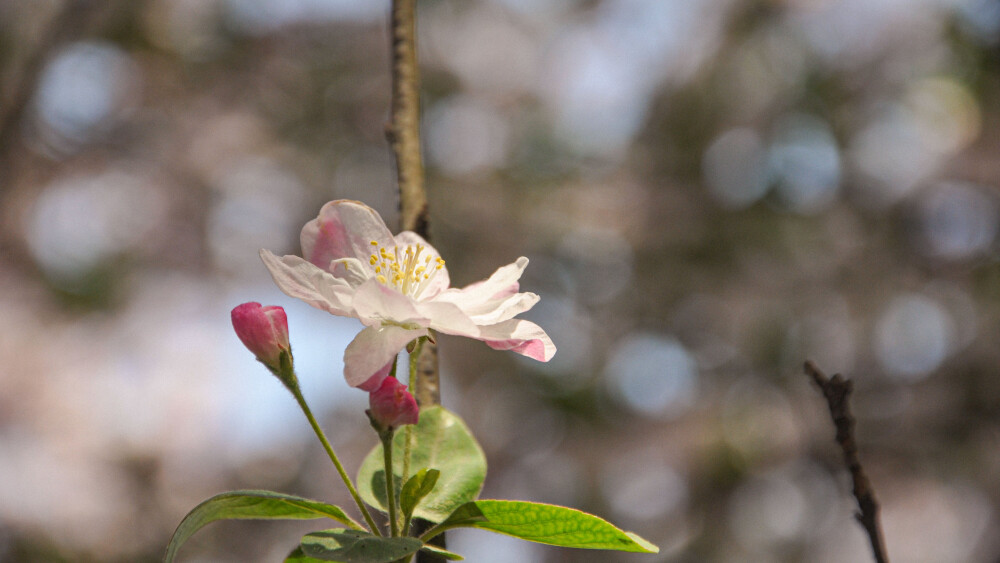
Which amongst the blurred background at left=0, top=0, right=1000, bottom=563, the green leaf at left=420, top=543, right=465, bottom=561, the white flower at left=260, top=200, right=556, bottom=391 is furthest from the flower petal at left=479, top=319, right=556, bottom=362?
the blurred background at left=0, top=0, right=1000, bottom=563

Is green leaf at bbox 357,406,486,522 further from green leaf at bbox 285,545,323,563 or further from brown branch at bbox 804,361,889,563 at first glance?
brown branch at bbox 804,361,889,563

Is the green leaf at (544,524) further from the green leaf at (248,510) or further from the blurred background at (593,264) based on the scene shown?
the blurred background at (593,264)

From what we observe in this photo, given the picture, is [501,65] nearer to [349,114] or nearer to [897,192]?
[349,114]

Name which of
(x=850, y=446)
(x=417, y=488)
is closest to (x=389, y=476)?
(x=417, y=488)

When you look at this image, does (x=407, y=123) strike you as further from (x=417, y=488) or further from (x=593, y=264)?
(x=593, y=264)

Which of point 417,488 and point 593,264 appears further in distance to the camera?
point 593,264

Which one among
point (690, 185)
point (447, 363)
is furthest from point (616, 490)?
point (690, 185)
